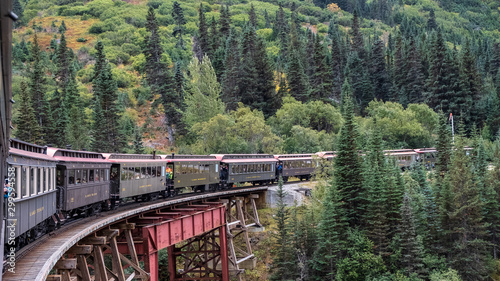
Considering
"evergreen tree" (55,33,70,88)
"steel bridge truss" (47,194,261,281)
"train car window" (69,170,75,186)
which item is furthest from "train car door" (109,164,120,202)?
"evergreen tree" (55,33,70,88)

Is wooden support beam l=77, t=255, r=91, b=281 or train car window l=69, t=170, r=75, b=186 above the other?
train car window l=69, t=170, r=75, b=186

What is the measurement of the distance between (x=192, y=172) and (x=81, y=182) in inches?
678

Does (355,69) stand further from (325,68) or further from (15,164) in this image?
(15,164)

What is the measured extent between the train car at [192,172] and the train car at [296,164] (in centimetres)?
1116

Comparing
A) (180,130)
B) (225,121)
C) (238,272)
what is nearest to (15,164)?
(238,272)

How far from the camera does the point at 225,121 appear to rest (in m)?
65.6

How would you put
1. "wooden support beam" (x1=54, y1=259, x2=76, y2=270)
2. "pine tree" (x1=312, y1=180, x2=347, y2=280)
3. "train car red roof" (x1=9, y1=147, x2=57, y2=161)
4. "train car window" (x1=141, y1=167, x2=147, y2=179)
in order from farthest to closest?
1. "pine tree" (x1=312, y1=180, x2=347, y2=280)
2. "train car window" (x1=141, y1=167, x2=147, y2=179)
3. "wooden support beam" (x1=54, y1=259, x2=76, y2=270)
4. "train car red roof" (x1=9, y1=147, x2=57, y2=161)

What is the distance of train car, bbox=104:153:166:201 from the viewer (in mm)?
29219

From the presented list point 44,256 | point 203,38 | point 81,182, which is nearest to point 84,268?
point 81,182

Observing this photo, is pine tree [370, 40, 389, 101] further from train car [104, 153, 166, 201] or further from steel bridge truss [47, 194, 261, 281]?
train car [104, 153, 166, 201]

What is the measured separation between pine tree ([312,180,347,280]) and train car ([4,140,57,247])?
79.0ft

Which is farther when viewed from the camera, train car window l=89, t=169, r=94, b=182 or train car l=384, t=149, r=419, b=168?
train car l=384, t=149, r=419, b=168

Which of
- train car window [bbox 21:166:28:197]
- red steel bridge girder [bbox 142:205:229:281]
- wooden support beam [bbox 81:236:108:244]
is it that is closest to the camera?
train car window [bbox 21:166:28:197]

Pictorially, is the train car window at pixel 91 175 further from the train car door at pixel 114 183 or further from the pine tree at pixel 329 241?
the pine tree at pixel 329 241
